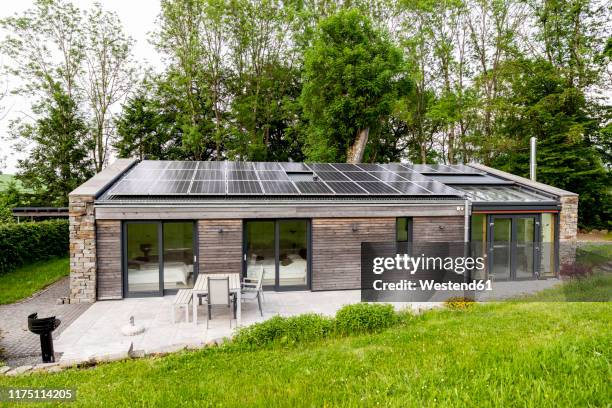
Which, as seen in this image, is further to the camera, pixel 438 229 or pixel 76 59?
pixel 76 59

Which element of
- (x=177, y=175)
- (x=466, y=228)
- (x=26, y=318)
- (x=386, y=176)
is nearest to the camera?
(x=26, y=318)

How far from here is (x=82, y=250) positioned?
31.5 ft

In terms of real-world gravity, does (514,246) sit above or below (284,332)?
above

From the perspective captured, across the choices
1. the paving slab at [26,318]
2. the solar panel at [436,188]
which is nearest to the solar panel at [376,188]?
the solar panel at [436,188]

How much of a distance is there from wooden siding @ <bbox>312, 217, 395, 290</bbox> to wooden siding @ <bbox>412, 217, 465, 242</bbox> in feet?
2.80

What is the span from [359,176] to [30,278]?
1170 cm

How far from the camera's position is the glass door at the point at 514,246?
11828 millimetres

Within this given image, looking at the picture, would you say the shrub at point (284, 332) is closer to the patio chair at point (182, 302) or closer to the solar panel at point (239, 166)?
the patio chair at point (182, 302)

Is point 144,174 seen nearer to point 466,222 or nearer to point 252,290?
point 252,290

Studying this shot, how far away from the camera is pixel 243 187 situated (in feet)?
36.5

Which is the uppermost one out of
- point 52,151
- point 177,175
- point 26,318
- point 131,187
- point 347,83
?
point 347,83

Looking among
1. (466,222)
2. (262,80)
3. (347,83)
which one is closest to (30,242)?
(466,222)

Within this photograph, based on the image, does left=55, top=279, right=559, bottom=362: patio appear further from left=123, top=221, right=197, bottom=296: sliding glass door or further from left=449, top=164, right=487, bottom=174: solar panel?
left=449, top=164, right=487, bottom=174: solar panel

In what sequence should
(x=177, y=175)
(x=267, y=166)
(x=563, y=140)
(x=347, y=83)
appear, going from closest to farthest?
(x=177, y=175) < (x=267, y=166) < (x=347, y=83) < (x=563, y=140)
